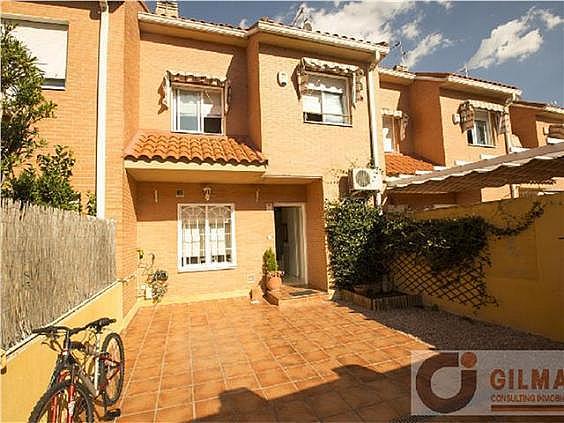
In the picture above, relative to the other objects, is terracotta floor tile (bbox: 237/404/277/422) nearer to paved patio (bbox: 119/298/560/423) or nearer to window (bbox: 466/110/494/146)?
paved patio (bbox: 119/298/560/423)

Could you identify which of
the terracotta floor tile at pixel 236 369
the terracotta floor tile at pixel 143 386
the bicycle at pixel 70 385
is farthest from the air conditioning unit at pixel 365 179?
the bicycle at pixel 70 385

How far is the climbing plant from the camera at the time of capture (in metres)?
7.90

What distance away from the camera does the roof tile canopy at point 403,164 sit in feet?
41.0

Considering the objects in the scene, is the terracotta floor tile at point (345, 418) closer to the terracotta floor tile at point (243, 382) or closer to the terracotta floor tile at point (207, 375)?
the terracotta floor tile at point (243, 382)

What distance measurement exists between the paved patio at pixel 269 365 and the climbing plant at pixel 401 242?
5.35ft

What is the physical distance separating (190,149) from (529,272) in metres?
9.97

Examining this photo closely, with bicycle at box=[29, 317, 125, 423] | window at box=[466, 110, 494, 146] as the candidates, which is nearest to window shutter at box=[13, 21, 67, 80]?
bicycle at box=[29, 317, 125, 423]

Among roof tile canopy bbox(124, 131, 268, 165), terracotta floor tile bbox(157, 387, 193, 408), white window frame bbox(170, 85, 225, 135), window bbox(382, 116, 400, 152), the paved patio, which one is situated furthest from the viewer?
window bbox(382, 116, 400, 152)

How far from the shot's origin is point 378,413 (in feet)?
13.7

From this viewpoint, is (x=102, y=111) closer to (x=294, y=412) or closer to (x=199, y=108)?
(x=199, y=108)

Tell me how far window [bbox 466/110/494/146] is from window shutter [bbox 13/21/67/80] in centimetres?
1776

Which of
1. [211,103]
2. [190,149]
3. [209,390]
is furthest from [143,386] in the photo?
[211,103]

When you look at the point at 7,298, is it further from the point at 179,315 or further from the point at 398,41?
the point at 398,41

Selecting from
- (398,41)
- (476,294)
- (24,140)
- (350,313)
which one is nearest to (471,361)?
(476,294)
